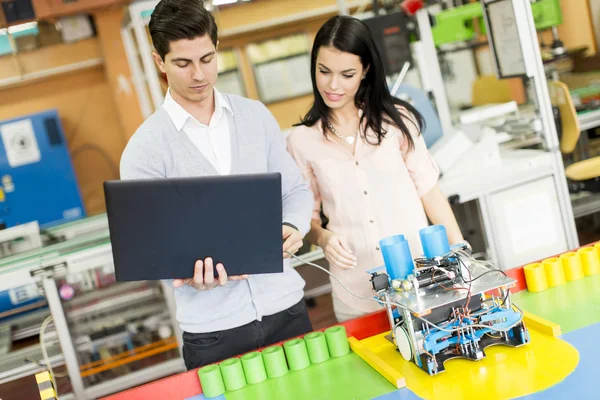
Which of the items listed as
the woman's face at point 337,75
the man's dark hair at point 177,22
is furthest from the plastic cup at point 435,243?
the man's dark hair at point 177,22

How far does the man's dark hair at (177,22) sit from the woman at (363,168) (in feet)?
1.46

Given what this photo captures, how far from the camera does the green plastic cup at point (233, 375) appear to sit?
4.92ft

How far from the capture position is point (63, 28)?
6715 mm

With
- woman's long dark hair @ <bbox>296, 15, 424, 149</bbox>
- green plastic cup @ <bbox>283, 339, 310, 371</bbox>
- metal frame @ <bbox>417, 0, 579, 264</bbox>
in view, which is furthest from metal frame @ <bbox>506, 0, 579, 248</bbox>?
green plastic cup @ <bbox>283, 339, 310, 371</bbox>

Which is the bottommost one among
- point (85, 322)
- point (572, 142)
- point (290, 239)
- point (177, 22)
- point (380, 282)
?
point (85, 322)

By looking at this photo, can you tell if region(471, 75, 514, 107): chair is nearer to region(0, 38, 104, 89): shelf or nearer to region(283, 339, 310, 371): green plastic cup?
region(283, 339, 310, 371): green plastic cup

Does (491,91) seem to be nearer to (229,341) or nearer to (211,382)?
(229,341)

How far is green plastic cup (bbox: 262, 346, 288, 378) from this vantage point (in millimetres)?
1520

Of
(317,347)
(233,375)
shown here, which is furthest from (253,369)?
(317,347)

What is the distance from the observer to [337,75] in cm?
183

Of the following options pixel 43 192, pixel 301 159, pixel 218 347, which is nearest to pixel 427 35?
pixel 301 159

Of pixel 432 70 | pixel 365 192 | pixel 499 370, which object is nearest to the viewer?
pixel 499 370

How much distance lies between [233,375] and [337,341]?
0.85ft

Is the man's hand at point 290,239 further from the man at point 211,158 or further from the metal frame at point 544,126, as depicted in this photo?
the metal frame at point 544,126
